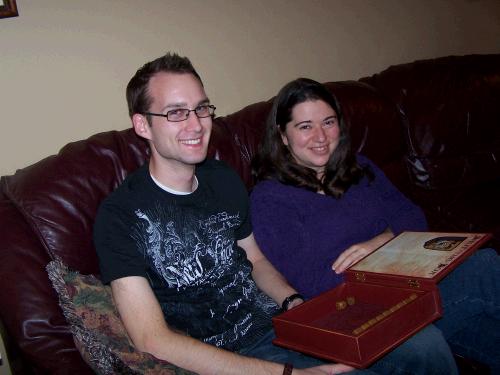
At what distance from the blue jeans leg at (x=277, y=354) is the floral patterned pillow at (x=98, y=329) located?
0.27m

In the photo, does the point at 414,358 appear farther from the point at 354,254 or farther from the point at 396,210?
the point at 396,210

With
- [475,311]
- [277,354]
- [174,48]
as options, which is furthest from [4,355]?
[475,311]

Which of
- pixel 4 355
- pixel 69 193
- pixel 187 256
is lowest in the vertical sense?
pixel 4 355

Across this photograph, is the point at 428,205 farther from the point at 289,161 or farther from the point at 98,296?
the point at 98,296

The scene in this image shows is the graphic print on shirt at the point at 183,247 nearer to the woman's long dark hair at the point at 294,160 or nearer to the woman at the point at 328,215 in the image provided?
the woman at the point at 328,215

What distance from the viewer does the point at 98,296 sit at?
126 centimetres

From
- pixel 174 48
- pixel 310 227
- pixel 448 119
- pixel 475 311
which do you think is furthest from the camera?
pixel 448 119

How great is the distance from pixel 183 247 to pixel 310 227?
535mm

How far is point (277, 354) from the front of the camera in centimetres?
Result: 136

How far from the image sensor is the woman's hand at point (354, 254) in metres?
1.63

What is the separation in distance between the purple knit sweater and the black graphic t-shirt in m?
0.15

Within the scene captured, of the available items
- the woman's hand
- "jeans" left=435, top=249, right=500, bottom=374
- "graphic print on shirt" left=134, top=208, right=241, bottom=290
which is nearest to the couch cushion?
"graphic print on shirt" left=134, top=208, right=241, bottom=290

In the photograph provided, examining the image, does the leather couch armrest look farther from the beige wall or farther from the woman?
the woman

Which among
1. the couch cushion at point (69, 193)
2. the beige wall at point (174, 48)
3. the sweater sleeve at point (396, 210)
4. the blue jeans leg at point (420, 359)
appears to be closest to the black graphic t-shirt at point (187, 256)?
the couch cushion at point (69, 193)
